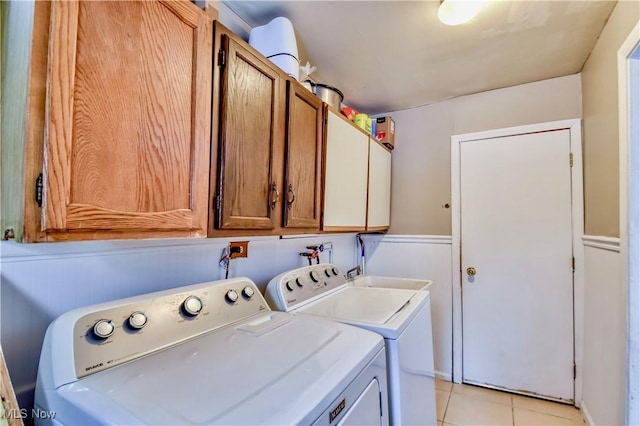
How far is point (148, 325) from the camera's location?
3.22ft

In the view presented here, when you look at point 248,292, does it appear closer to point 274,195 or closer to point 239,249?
point 239,249

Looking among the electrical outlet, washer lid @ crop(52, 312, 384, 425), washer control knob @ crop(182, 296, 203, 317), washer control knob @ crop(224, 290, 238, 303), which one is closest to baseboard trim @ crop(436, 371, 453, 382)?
washer lid @ crop(52, 312, 384, 425)

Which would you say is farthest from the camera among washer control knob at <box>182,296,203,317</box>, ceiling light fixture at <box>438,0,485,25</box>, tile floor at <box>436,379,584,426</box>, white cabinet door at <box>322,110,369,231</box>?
tile floor at <box>436,379,584,426</box>

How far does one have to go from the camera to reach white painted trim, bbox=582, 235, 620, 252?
1.58 metres

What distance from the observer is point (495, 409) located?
220cm

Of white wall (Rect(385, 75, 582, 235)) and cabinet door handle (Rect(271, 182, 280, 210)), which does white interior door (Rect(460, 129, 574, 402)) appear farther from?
cabinet door handle (Rect(271, 182, 280, 210))

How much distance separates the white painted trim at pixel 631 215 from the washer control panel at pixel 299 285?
4.68 ft

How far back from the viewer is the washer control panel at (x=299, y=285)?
1.50 metres

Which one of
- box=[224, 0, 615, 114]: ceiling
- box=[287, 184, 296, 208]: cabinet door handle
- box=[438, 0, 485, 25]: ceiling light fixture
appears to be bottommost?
box=[287, 184, 296, 208]: cabinet door handle

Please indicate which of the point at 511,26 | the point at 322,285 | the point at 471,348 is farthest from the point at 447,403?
the point at 511,26

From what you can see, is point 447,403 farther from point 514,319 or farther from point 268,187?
point 268,187

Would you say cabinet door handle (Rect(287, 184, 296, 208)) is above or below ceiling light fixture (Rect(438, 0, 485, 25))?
below

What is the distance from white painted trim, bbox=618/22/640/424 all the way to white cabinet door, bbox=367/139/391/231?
1.43 meters

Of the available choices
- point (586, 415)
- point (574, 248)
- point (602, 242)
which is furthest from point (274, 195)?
point (586, 415)
